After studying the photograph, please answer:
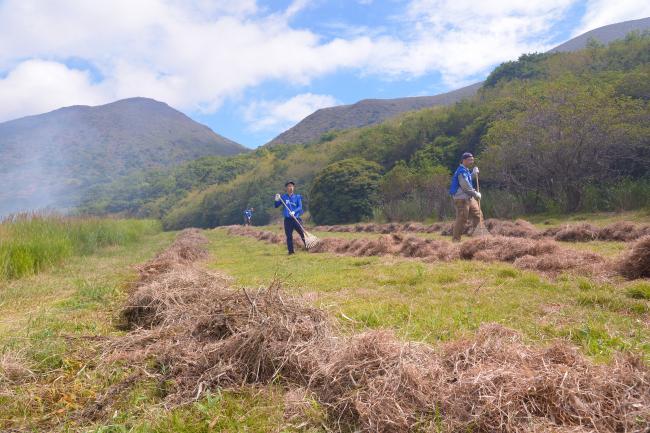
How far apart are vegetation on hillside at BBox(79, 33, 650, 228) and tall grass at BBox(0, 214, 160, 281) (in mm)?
17782

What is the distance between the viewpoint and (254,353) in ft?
10.3

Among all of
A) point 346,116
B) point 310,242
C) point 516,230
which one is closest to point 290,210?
point 310,242

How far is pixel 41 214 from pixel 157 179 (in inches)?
4092

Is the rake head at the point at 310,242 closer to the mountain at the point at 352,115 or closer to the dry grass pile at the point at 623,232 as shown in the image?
the dry grass pile at the point at 623,232

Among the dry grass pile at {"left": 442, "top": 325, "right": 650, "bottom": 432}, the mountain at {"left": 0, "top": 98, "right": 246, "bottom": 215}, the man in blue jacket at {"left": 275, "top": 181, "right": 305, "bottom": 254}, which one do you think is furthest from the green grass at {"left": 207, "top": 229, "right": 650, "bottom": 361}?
the mountain at {"left": 0, "top": 98, "right": 246, "bottom": 215}

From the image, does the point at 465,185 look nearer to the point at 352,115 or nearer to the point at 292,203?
the point at 292,203

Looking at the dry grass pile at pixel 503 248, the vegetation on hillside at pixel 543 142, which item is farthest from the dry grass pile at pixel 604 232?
the vegetation on hillside at pixel 543 142

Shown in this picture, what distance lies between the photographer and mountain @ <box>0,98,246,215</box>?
115 m

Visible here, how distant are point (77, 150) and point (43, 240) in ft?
558

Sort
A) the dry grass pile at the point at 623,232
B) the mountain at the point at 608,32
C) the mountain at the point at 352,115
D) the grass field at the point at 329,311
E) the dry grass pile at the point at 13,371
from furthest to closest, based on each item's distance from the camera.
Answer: the mountain at the point at 352,115 < the mountain at the point at 608,32 < the dry grass pile at the point at 623,232 < the dry grass pile at the point at 13,371 < the grass field at the point at 329,311

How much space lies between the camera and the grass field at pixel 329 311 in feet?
8.62

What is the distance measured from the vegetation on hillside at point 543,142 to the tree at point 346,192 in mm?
1717

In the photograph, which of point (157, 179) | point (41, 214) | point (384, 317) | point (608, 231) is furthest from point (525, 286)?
point (157, 179)

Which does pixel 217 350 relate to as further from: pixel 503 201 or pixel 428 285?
pixel 503 201
